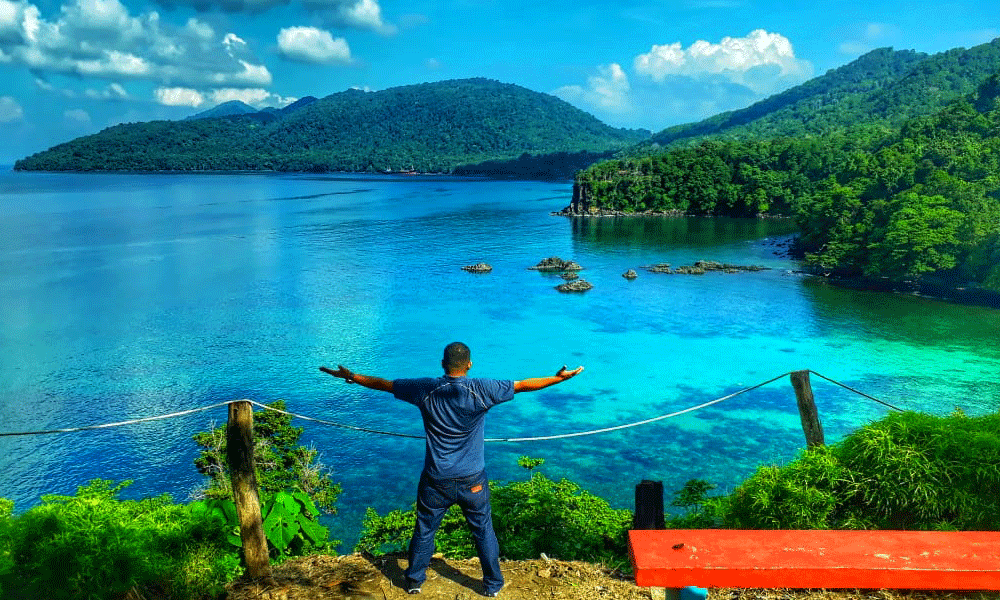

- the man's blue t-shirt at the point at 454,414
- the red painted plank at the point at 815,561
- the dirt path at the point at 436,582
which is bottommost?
the dirt path at the point at 436,582

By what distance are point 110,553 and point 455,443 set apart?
2860mm

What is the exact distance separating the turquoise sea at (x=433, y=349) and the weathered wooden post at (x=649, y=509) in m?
4.90

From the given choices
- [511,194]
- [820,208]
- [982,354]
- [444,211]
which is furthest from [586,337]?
[511,194]

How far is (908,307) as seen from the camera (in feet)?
153

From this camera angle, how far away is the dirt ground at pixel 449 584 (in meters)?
5.30

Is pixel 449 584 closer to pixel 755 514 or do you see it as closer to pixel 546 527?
pixel 755 514

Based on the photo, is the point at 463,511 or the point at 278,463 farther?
the point at 278,463

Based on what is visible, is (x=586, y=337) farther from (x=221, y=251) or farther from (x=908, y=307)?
(x=221, y=251)

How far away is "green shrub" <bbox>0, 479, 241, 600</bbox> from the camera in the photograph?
4961 mm

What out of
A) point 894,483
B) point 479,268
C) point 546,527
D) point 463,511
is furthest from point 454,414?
point 479,268

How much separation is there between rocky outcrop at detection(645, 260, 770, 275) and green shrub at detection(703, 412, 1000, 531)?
185 feet

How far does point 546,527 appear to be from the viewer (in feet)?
30.6

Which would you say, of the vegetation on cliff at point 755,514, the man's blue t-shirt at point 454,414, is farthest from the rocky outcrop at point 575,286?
the man's blue t-shirt at point 454,414

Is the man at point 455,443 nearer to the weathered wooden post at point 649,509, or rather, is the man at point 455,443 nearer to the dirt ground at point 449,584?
the dirt ground at point 449,584
